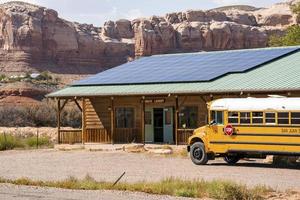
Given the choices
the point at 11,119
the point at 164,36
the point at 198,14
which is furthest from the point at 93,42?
the point at 11,119

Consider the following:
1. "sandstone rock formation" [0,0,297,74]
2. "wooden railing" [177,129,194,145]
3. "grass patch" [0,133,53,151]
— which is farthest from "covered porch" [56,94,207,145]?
"sandstone rock formation" [0,0,297,74]

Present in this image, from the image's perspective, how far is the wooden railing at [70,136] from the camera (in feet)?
119

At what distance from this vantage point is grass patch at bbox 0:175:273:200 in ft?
47.0

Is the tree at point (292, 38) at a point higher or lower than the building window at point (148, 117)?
higher

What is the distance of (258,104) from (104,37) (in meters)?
115

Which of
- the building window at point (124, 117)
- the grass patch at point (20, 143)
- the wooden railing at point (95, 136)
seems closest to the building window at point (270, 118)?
the building window at point (124, 117)

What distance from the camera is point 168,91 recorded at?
3106 centimetres

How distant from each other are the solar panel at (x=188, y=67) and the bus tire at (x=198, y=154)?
8.11 m

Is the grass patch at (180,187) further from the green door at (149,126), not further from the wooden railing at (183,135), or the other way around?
the green door at (149,126)

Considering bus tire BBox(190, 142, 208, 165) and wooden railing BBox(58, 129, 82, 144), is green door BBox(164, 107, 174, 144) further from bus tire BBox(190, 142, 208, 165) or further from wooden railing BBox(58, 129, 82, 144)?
bus tire BBox(190, 142, 208, 165)

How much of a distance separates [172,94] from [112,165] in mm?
7647

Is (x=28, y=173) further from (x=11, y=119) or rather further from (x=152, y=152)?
(x=11, y=119)

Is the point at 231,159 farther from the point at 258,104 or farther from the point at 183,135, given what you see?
the point at 183,135

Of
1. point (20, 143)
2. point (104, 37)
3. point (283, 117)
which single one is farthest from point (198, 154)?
point (104, 37)
